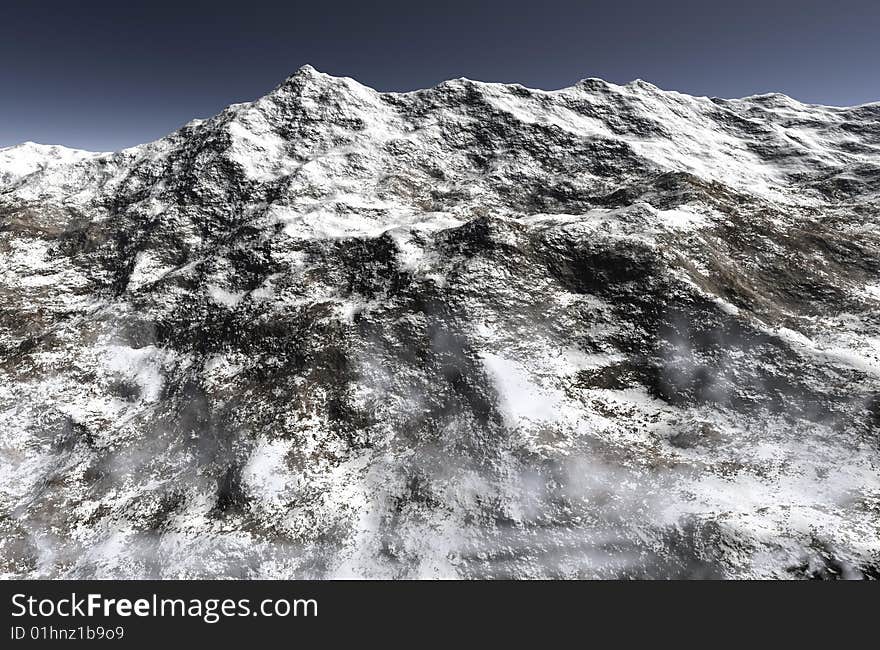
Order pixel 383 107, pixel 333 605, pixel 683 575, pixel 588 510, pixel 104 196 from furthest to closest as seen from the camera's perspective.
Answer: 1. pixel 383 107
2. pixel 104 196
3. pixel 588 510
4. pixel 683 575
5. pixel 333 605

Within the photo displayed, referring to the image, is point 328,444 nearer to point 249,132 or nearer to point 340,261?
point 340,261

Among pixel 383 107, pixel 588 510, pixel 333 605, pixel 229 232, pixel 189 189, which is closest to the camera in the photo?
pixel 333 605

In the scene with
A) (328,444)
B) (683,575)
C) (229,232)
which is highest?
(229,232)

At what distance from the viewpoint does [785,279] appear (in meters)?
38.5

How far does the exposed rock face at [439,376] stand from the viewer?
22875mm

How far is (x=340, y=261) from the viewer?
147ft

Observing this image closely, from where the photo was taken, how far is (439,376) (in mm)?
32531

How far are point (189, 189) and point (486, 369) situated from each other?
52799mm

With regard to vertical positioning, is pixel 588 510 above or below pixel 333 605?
above

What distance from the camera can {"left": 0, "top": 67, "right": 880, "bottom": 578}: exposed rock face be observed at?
75.0 ft

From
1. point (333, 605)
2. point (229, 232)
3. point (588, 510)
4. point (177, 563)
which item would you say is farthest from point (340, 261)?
point (333, 605)

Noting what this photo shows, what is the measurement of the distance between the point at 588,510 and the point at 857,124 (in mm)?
106565

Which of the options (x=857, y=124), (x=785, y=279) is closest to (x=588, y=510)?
(x=785, y=279)

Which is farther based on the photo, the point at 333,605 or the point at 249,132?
the point at 249,132
